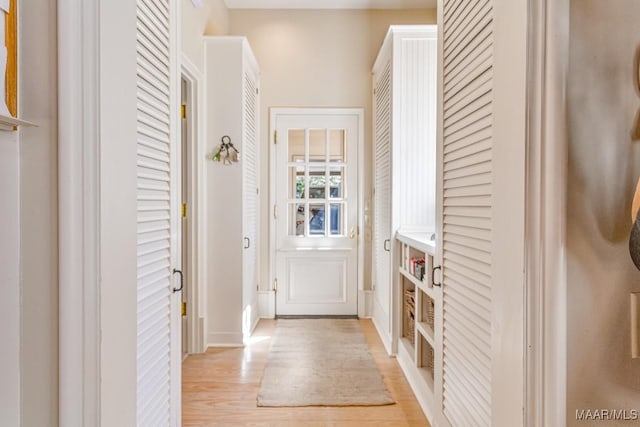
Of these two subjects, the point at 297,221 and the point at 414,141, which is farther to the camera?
the point at 297,221

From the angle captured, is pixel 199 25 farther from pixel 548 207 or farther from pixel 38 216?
pixel 548 207

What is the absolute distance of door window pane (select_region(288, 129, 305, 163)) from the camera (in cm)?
396

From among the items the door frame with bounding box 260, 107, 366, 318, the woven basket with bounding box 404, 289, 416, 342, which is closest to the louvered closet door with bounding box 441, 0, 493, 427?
the woven basket with bounding box 404, 289, 416, 342

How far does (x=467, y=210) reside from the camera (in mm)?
1215

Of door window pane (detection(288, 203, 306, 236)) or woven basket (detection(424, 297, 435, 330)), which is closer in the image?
woven basket (detection(424, 297, 435, 330))

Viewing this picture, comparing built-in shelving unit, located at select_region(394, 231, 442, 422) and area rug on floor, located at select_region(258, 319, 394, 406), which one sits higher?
built-in shelving unit, located at select_region(394, 231, 442, 422)

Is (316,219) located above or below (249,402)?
above

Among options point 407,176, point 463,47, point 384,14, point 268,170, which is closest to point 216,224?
point 268,170

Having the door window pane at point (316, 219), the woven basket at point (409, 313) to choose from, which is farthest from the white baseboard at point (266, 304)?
the woven basket at point (409, 313)

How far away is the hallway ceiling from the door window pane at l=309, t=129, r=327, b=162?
1225 mm

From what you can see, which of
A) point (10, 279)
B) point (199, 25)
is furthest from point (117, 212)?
point (199, 25)

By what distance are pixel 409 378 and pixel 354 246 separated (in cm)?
166

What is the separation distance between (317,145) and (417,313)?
2165 millimetres

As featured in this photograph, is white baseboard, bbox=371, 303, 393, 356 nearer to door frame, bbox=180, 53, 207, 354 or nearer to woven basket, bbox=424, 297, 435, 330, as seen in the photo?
woven basket, bbox=424, 297, 435, 330
